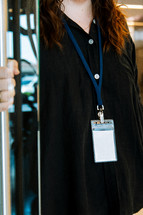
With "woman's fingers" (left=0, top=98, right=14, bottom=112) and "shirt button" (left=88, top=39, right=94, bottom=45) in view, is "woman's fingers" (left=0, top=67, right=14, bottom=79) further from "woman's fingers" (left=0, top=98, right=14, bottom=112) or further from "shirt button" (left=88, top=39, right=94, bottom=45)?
"shirt button" (left=88, top=39, right=94, bottom=45)

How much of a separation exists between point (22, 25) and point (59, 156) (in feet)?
1.63

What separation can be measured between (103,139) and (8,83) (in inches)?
20.1

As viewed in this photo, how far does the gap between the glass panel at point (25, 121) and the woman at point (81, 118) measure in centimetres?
41

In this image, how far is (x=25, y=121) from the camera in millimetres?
266

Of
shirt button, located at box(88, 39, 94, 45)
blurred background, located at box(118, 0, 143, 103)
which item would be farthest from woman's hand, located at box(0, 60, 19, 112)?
blurred background, located at box(118, 0, 143, 103)

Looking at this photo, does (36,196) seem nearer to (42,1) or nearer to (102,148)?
(102,148)

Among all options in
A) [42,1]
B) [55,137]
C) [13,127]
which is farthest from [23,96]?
[42,1]

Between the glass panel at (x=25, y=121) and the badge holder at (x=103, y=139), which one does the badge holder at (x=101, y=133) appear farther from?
the glass panel at (x=25, y=121)

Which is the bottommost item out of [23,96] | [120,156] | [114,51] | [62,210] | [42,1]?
[62,210]

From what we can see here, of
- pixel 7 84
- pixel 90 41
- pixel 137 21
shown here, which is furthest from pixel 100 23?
pixel 137 21

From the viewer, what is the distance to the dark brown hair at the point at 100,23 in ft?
2.35

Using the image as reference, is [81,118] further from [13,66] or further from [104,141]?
[13,66]

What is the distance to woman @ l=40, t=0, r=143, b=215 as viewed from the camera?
688mm

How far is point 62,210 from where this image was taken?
2.32 feet
